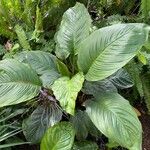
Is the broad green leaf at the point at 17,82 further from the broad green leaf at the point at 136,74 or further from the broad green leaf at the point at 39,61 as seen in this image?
the broad green leaf at the point at 136,74

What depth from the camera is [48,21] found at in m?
2.83

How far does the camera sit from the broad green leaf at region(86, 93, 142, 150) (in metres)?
1.85

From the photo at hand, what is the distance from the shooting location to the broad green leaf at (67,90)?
1.86m

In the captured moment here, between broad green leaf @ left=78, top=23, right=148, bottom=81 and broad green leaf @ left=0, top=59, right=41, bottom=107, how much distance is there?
31 centimetres

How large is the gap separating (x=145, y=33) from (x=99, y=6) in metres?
1.10

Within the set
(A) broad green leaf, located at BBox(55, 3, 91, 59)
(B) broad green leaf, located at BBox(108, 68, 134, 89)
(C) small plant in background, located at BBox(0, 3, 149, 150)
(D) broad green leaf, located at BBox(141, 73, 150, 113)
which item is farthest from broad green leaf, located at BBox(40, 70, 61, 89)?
(D) broad green leaf, located at BBox(141, 73, 150, 113)

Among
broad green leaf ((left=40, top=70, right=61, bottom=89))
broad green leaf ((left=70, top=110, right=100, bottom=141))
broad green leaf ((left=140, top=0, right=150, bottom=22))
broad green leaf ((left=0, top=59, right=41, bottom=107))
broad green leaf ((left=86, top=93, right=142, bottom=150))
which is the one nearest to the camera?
broad green leaf ((left=86, top=93, right=142, bottom=150))

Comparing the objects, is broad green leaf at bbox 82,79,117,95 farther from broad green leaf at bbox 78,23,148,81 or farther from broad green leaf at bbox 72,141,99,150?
broad green leaf at bbox 72,141,99,150

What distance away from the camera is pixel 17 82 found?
6.67ft

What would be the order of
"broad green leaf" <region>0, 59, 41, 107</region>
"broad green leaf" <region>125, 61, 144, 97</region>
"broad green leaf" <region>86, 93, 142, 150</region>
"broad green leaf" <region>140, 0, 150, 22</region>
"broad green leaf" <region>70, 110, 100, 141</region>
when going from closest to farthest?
1. "broad green leaf" <region>86, 93, 142, 150</region>
2. "broad green leaf" <region>0, 59, 41, 107</region>
3. "broad green leaf" <region>70, 110, 100, 141</region>
4. "broad green leaf" <region>125, 61, 144, 97</region>
5. "broad green leaf" <region>140, 0, 150, 22</region>

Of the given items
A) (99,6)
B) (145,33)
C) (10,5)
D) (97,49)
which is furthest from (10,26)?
(145,33)

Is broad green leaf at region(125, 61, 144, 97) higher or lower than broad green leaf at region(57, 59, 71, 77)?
lower

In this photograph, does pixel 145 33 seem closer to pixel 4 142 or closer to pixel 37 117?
pixel 37 117

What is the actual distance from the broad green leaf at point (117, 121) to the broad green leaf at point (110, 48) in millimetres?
181
